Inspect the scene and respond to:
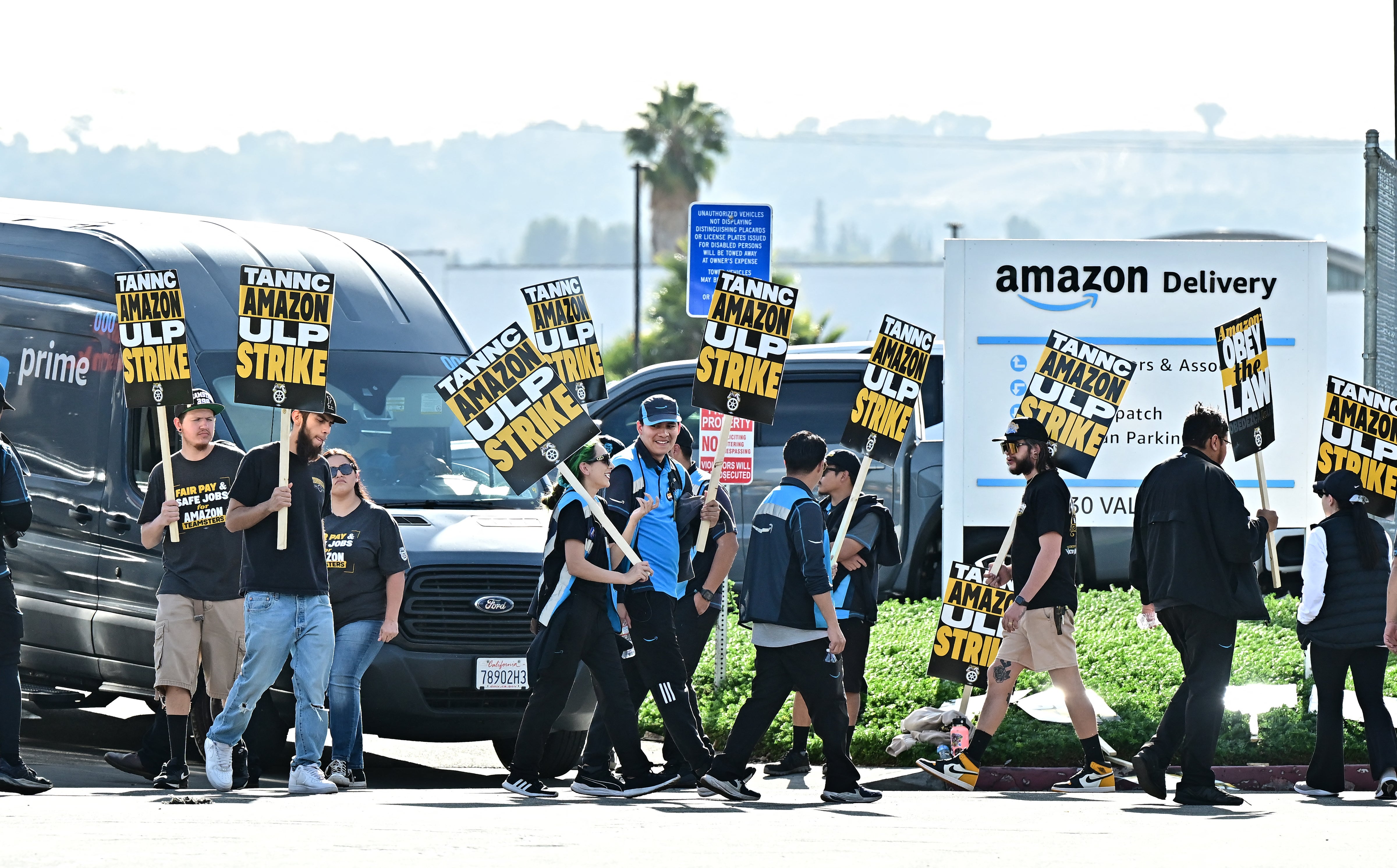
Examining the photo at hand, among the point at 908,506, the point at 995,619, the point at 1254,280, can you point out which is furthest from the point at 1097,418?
the point at 908,506

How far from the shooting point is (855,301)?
74562 millimetres

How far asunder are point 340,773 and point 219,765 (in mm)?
609

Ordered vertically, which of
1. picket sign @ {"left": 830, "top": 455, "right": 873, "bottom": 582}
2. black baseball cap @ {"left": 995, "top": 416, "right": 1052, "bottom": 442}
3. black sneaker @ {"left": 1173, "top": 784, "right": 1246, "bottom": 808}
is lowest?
black sneaker @ {"left": 1173, "top": 784, "right": 1246, "bottom": 808}

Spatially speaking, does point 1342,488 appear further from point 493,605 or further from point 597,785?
point 493,605

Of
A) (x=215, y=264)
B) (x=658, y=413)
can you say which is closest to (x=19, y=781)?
(x=215, y=264)

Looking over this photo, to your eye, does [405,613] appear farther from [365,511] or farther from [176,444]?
[176,444]

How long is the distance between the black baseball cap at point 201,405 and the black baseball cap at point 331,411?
539 mm

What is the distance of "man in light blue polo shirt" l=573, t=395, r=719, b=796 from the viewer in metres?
8.64

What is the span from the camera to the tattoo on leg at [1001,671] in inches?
363

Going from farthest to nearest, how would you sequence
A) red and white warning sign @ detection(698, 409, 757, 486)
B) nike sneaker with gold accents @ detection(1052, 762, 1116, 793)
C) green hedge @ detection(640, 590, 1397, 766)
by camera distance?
1. red and white warning sign @ detection(698, 409, 757, 486)
2. green hedge @ detection(640, 590, 1397, 766)
3. nike sneaker with gold accents @ detection(1052, 762, 1116, 793)

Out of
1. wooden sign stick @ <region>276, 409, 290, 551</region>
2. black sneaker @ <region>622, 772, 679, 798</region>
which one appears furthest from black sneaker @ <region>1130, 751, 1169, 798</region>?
wooden sign stick @ <region>276, 409, 290, 551</region>

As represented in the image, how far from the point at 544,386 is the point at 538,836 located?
2.71m

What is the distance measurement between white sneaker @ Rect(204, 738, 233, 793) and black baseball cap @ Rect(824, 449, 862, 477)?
3.40 m

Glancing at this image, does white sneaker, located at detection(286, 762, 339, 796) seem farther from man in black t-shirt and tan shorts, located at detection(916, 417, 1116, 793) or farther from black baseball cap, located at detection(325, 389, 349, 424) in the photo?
man in black t-shirt and tan shorts, located at detection(916, 417, 1116, 793)
